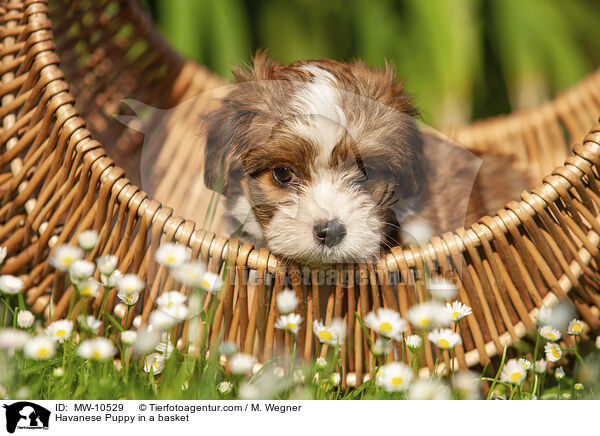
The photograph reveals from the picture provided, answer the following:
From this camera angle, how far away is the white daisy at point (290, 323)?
176cm

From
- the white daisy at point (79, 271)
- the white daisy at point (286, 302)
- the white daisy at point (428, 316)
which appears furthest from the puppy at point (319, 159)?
the white daisy at point (79, 271)

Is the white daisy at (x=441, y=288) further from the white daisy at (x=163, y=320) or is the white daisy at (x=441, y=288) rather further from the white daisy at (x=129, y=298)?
the white daisy at (x=129, y=298)

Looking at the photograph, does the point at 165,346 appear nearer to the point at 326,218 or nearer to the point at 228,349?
the point at 228,349

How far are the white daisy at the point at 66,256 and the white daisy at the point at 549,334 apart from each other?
1.58 metres

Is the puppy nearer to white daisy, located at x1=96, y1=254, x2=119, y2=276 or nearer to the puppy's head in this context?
the puppy's head

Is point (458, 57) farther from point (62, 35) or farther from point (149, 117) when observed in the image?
point (62, 35)

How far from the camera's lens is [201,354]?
5.83ft

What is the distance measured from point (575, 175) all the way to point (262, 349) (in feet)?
3.93

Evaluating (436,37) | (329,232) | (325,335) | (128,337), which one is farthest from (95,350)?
(436,37)

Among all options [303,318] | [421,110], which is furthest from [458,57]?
[303,318]

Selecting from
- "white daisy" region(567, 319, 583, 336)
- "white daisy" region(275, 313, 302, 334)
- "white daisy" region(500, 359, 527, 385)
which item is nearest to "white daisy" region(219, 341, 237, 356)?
"white daisy" region(275, 313, 302, 334)

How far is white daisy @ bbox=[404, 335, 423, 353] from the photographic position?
170 cm

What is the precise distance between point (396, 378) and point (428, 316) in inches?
8.8
